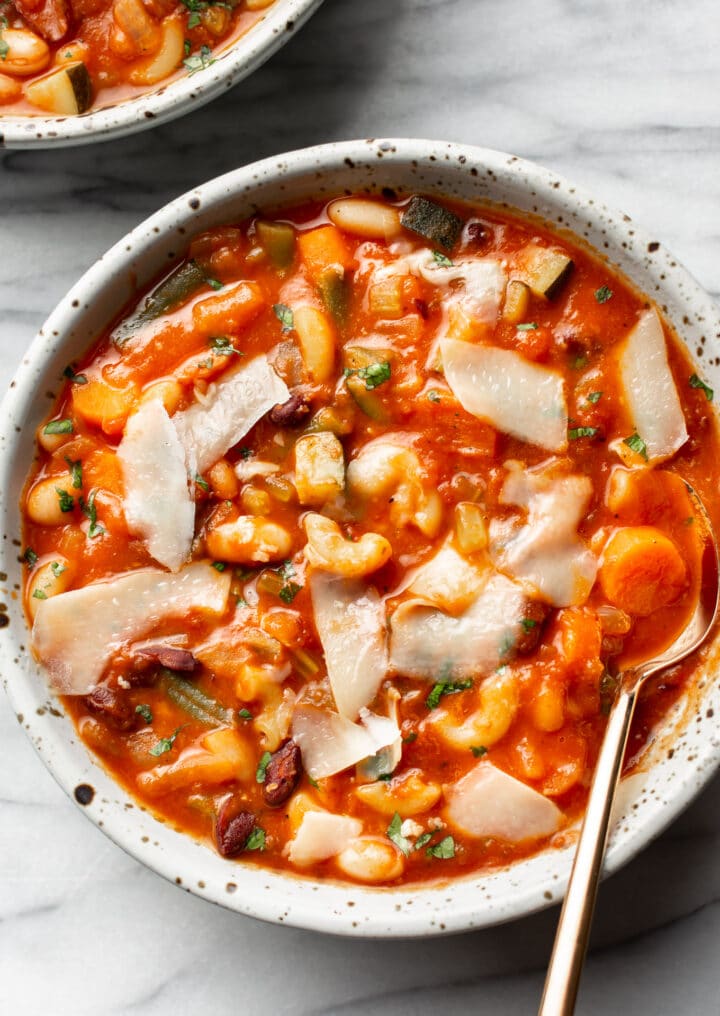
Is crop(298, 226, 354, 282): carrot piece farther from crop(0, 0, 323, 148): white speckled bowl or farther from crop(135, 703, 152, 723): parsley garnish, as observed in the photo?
crop(135, 703, 152, 723): parsley garnish

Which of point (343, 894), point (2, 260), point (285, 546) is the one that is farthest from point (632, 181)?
point (343, 894)

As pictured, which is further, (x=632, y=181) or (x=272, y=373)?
(x=632, y=181)

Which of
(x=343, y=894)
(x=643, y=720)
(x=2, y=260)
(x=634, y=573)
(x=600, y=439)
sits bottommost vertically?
(x=343, y=894)

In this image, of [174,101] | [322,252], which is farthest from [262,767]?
[174,101]

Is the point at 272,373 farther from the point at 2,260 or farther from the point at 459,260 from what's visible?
the point at 2,260

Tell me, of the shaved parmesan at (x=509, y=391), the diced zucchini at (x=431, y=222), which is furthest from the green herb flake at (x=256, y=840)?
the diced zucchini at (x=431, y=222)

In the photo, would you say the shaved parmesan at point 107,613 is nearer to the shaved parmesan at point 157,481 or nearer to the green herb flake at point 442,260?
the shaved parmesan at point 157,481
